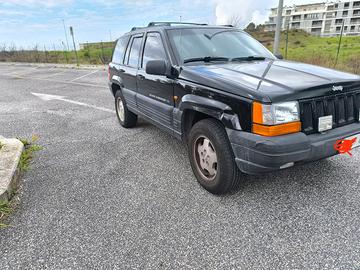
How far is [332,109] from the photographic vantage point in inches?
97.7

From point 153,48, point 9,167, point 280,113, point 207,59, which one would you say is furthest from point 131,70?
point 280,113

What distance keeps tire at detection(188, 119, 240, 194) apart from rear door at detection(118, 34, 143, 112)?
190 cm

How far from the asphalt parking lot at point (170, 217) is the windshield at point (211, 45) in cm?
150

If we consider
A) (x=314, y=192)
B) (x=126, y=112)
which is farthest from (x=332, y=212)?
(x=126, y=112)

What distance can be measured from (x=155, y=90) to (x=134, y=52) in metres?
1.14

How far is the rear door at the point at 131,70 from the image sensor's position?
4.36 m

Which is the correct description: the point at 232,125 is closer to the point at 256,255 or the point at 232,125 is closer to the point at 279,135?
Result: the point at 279,135

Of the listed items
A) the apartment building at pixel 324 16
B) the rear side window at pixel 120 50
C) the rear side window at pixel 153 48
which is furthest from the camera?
the apartment building at pixel 324 16

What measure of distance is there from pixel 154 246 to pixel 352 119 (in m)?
2.26

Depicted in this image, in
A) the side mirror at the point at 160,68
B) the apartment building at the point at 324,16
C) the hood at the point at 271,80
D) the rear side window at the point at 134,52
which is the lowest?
the hood at the point at 271,80

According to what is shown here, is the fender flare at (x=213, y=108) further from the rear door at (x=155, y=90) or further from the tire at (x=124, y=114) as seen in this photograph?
the tire at (x=124, y=114)

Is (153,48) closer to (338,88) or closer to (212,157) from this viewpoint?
(212,157)

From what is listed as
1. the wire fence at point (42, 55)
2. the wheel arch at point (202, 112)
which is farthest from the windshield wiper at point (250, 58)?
the wire fence at point (42, 55)

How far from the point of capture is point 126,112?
5.14 m
